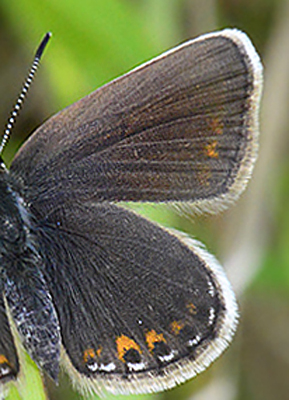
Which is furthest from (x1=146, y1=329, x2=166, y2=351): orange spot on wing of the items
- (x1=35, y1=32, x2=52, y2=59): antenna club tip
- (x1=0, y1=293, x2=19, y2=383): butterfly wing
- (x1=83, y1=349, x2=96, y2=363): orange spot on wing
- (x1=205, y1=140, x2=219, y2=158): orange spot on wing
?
(x1=35, y1=32, x2=52, y2=59): antenna club tip

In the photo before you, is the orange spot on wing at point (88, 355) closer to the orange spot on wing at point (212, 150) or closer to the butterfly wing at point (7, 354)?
the butterfly wing at point (7, 354)

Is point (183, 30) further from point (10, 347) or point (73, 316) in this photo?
point (10, 347)

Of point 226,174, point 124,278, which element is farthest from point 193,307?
point 226,174

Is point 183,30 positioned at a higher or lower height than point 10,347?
higher

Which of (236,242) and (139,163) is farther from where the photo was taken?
Result: (236,242)

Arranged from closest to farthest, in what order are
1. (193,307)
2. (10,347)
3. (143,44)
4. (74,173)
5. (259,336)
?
(10,347) → (193,307) → (74,173) → (143,44) → (259,336)

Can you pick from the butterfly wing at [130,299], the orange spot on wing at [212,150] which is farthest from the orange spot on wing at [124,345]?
the orange spot on wing at [212,150]
